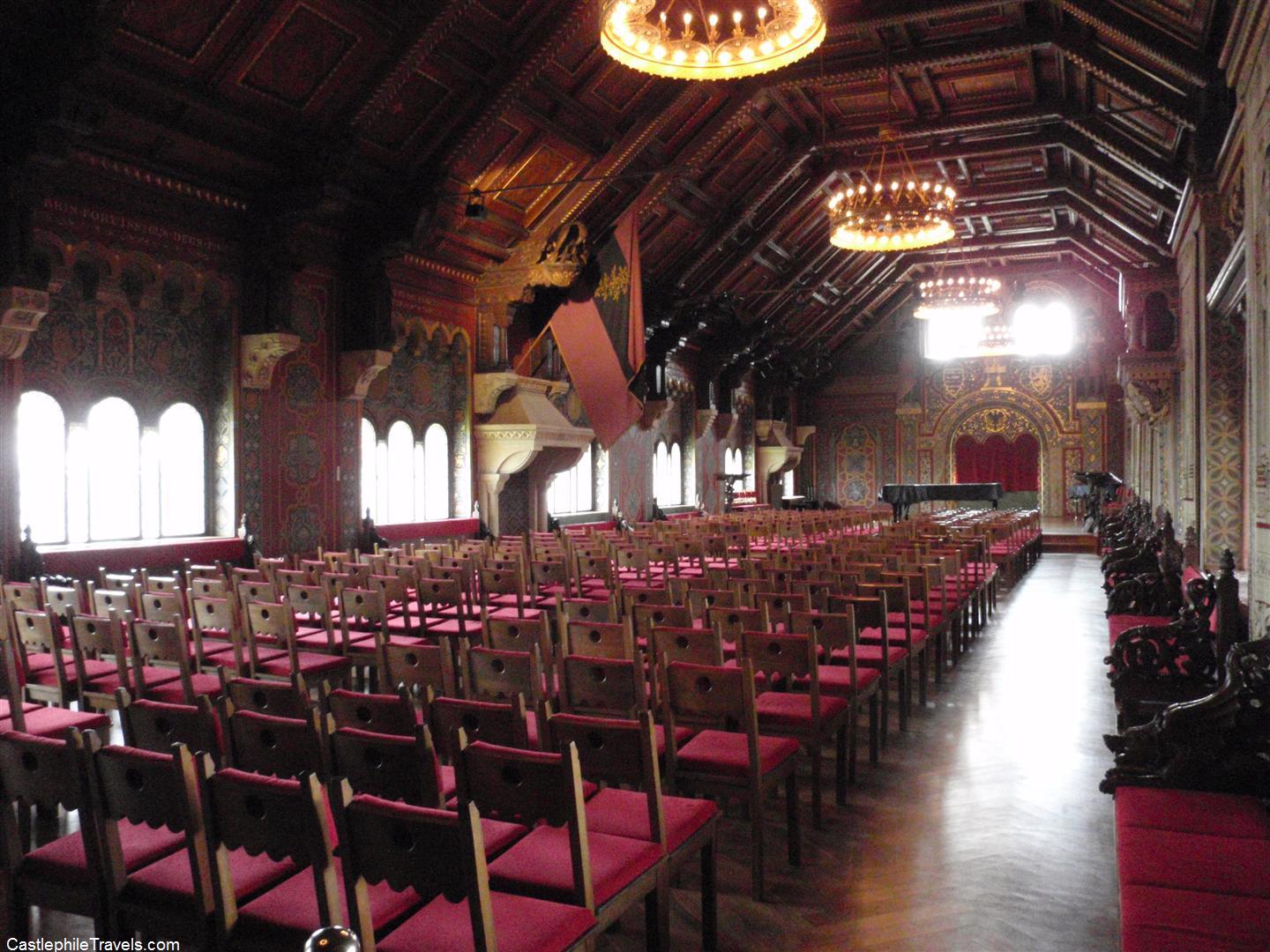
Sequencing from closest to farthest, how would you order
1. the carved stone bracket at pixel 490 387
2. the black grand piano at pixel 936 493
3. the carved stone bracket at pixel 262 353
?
the carved stone bracket at pixel 262 353
the carved stone bracket at pixel 490 387
the black grand piano at pixel 936 493

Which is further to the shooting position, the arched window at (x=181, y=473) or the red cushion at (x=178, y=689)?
the arched window at (x=181, y=473)

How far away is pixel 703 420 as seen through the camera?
2225 cm

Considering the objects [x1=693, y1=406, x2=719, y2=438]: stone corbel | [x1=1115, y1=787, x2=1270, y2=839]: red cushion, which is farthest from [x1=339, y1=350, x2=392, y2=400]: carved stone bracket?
[x1=693, y1=406, x2=719, y2=438]: stone corbel

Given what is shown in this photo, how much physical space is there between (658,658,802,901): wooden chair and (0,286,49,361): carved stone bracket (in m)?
6.92

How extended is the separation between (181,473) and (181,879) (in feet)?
29.2

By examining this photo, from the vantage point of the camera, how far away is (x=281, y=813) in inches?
84.2

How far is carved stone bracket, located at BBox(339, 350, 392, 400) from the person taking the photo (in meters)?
11.7

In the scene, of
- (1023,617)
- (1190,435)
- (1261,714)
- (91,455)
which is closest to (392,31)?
(91,455)

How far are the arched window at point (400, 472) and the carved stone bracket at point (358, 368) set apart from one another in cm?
145

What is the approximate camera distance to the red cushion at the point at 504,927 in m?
2.13

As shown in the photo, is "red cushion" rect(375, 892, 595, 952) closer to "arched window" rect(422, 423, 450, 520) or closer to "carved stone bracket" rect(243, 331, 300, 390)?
"carved stone bracket" rect(243, 331, 300, 390)

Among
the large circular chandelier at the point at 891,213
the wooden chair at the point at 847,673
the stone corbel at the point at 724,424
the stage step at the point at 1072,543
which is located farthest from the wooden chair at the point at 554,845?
the stone corbel at the point at 724,424

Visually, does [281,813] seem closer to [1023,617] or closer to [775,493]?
[1023,617]

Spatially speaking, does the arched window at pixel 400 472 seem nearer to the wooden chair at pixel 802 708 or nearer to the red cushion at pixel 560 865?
the wooden chair at pixel 802 708
